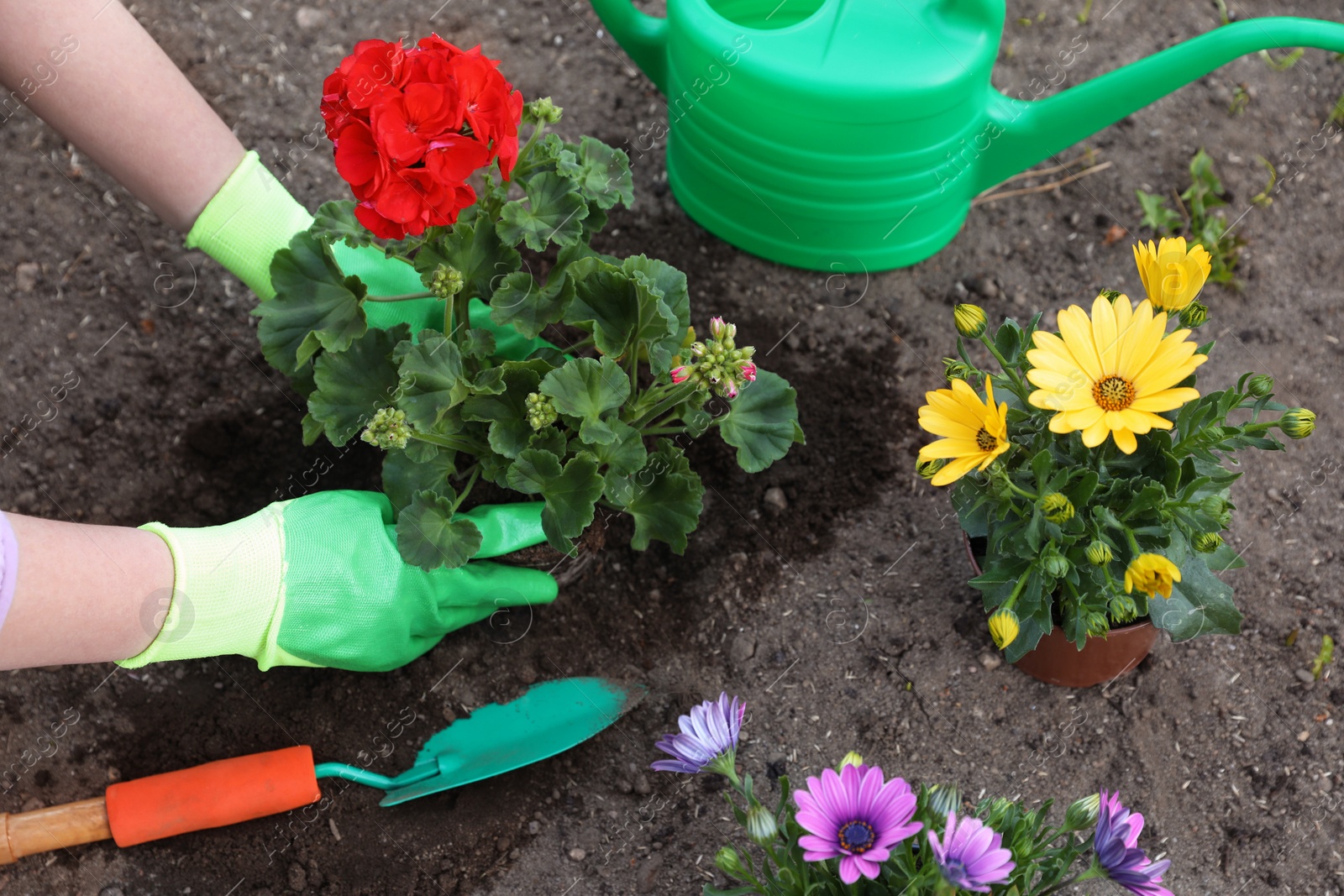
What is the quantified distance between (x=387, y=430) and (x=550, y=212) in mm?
411

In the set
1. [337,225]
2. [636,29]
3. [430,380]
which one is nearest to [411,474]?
[430,380]

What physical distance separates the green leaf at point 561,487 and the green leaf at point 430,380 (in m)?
0.13

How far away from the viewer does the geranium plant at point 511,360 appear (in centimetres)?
134

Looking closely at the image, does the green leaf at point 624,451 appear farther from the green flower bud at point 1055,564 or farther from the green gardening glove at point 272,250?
the green flower bud at point 1055,564

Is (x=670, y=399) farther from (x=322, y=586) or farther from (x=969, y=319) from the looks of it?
(x=322, y=586)

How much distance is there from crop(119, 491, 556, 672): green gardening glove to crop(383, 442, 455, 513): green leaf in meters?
0.08

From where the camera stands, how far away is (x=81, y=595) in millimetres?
→ 1354

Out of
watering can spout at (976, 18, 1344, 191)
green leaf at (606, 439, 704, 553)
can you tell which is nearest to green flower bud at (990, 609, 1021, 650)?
green leaf at (606, 439, 704, 553)

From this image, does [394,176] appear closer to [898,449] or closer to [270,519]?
[270,519]

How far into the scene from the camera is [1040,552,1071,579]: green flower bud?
49.9 inches

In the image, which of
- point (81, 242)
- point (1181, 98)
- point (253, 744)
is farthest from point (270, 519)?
point (1181, 98)

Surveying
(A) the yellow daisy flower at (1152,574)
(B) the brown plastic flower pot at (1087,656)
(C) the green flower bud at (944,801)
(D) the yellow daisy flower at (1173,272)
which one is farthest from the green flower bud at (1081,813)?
(D) the yellow daisy flower at (1173,272)

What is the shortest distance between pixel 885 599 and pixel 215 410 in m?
1.28

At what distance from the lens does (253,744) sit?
1.67 meters
